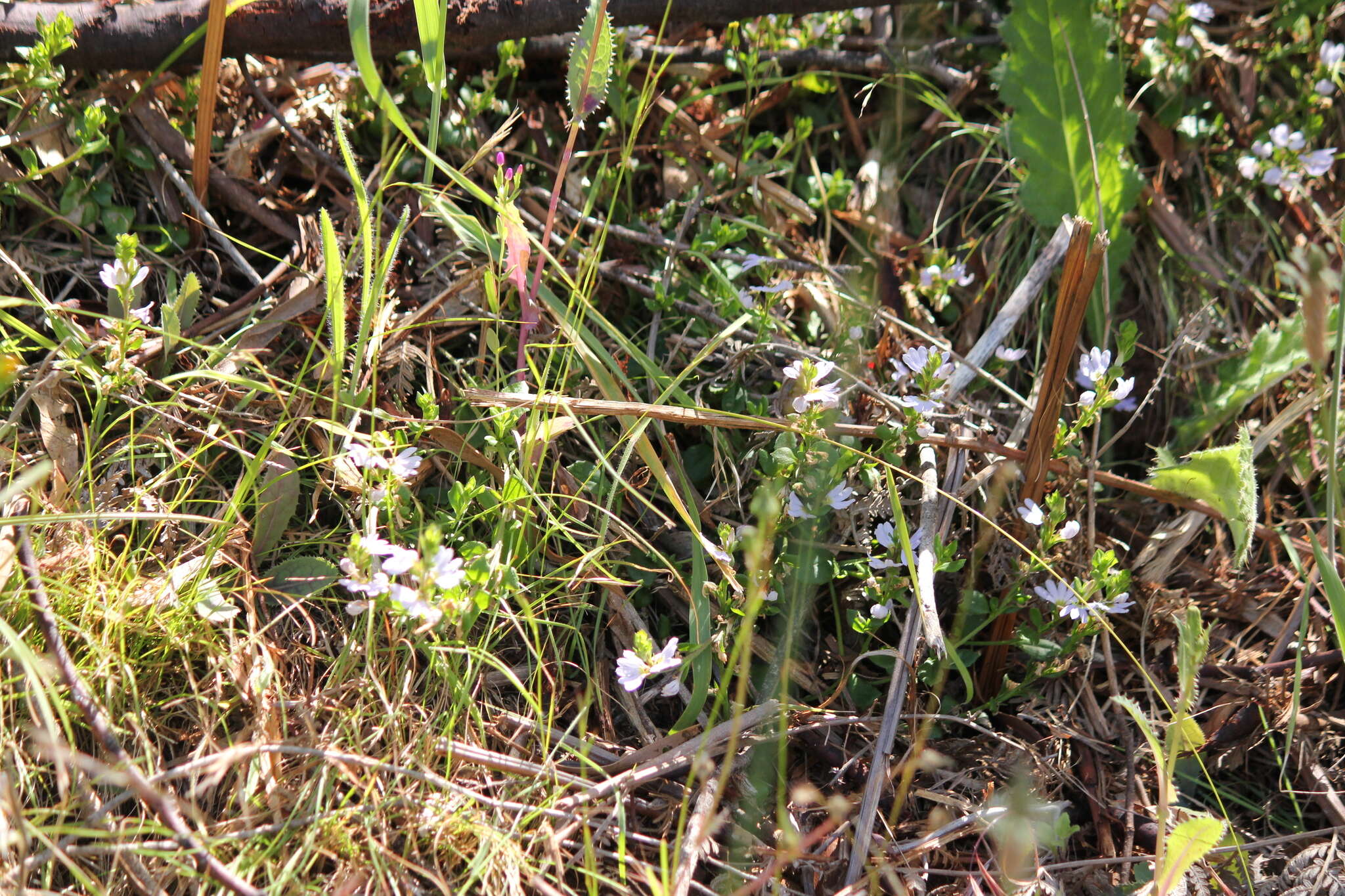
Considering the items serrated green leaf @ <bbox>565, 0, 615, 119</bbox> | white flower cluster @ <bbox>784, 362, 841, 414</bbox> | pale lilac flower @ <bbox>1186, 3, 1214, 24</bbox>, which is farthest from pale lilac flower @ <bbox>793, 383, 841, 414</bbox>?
pale lilac flower @ <bbox>1186, 3, 1214, 24</bbox>

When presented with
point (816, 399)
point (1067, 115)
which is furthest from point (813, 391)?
point (1067, 115)

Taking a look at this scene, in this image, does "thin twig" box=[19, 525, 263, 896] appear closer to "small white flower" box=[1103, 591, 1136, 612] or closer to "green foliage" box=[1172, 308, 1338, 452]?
"small white flower" box=[1103, 591, 1136, 612]

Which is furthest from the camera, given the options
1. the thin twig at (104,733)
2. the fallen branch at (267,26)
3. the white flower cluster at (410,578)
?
the fallen branch at (267,26)

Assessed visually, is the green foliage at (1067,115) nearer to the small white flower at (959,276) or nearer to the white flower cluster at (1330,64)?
the small white flower at (959,276)

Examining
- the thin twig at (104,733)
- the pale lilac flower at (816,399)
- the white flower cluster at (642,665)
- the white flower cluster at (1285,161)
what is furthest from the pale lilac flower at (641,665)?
the white flower cluster at (1285,161)

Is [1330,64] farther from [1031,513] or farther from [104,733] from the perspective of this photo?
[104,733]
